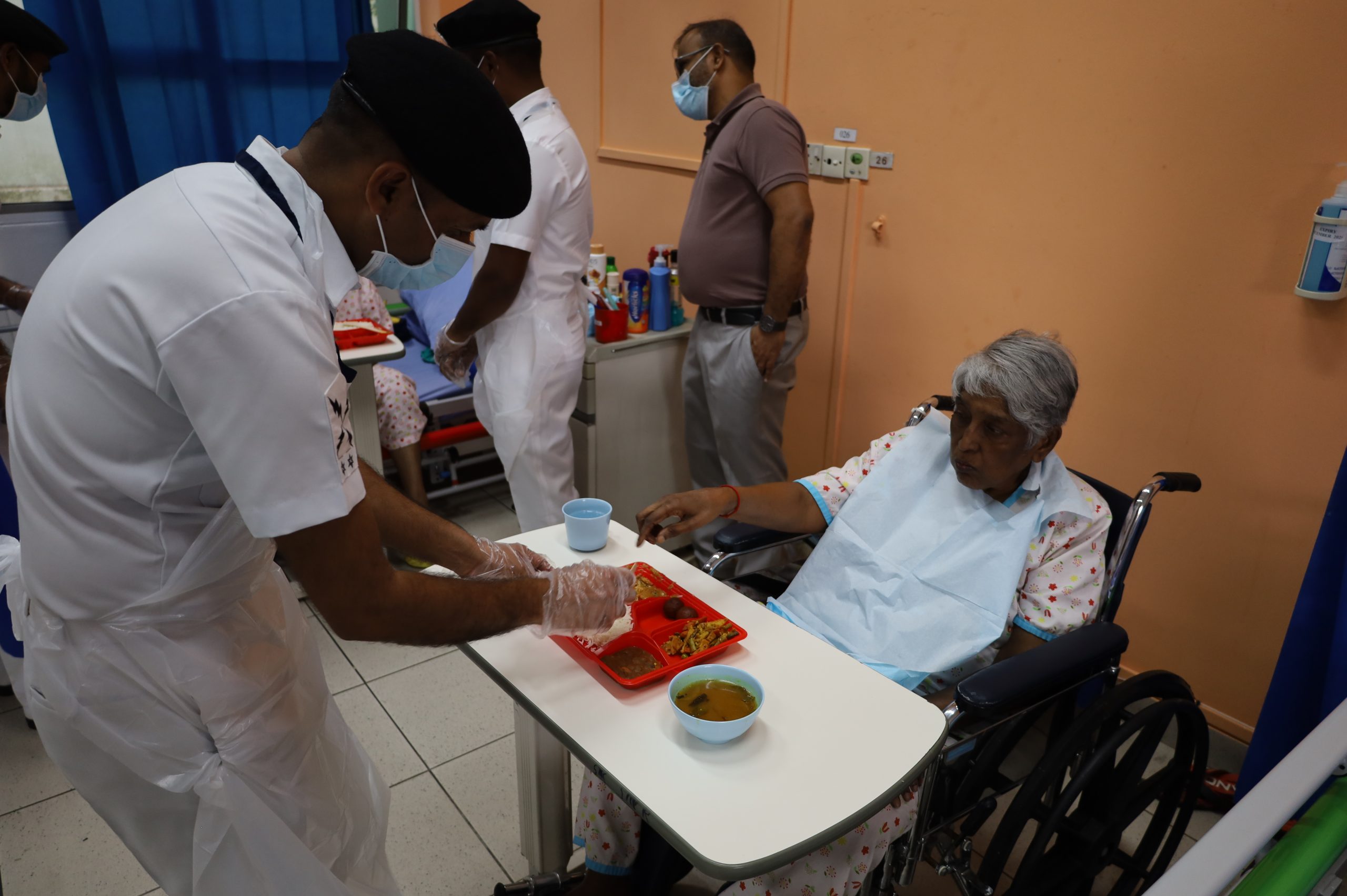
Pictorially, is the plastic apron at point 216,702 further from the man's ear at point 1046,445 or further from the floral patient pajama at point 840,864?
the man's ear at point 1046,445

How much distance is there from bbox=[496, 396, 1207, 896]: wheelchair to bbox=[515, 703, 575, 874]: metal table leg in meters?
0.06

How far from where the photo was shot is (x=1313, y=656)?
1.72 m

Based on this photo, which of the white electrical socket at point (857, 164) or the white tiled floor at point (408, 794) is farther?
the white electrical socket at point (857, 164)

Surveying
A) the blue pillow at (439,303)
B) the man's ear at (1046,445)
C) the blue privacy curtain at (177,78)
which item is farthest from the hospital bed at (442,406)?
the man's ear at (1046,445)

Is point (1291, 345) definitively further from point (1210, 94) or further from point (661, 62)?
point (661, 62)

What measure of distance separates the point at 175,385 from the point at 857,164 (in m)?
2.39

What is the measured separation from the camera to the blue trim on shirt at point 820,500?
6.07ft

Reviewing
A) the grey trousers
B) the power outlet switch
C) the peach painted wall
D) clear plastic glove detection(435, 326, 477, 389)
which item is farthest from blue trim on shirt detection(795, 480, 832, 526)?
the power outlet switch

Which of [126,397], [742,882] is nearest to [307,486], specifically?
[126,397]

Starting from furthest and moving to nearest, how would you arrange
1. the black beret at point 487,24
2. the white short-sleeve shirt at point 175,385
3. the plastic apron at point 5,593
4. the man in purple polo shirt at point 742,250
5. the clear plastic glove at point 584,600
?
1. the man in purple polo shirt at point 742,250
2. the black beret at point 487,24
3. the plastic apron at point 5,593
4. the clear plastic glove at point 584,600
5. the white short-sleeve shirt at point 175,385

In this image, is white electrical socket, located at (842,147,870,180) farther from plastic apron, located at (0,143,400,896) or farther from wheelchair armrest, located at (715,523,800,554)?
plastic apron, located at (0,143,400,896)

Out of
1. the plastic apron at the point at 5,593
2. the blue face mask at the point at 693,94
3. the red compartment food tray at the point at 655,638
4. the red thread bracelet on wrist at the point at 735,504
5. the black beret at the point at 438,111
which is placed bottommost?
the plastic apron at the point at 5,593

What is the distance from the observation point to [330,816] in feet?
4.14

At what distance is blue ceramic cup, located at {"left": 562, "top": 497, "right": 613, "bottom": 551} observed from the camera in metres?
1.61
